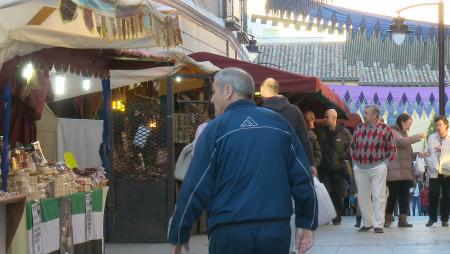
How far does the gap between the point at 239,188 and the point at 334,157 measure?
36.8 feet

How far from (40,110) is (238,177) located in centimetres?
548

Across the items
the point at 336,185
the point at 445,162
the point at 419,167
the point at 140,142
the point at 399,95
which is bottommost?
the point at 336,185

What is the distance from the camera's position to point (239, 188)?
17.6 ft

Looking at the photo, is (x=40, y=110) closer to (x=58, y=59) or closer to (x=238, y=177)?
(x=58, y=59)

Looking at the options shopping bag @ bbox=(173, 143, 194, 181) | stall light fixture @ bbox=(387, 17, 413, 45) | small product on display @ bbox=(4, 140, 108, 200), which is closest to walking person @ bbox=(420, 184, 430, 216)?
stall light fixture @ bbox=(387, 17, 413, 45)

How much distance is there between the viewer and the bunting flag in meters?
7.50

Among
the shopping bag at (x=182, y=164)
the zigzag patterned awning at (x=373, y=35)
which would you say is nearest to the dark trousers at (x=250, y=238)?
the shopping bag at (x=182, y=164)

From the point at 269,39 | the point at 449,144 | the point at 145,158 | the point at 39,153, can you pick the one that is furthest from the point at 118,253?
the point at 269,39

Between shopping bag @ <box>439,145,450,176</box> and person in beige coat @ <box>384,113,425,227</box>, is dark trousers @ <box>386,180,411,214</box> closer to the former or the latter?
person in beige coat @ <box>384,113,425,227</box>

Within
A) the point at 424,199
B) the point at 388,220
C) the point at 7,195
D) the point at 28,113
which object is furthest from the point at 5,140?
the point at 424,199

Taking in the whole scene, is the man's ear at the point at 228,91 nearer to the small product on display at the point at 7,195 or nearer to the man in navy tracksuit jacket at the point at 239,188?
the man in navy tracksuit jacket at the point at 239,188

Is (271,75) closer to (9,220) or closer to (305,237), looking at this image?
(9,220)

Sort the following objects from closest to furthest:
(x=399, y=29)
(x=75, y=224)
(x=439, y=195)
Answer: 1. (x=75, y=224)
2. (x=439, y=195)
3. (x=399, y=29)

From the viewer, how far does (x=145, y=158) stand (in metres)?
12.7
